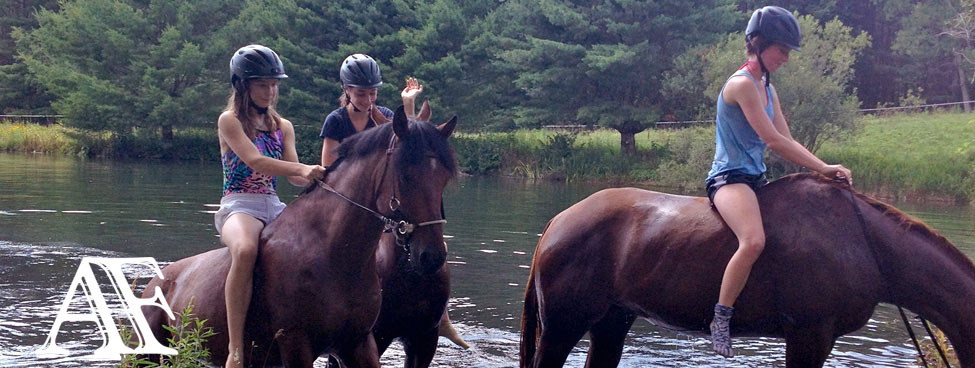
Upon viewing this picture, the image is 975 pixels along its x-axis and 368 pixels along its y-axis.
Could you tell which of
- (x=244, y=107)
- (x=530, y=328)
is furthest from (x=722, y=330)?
(x=244, y=107)

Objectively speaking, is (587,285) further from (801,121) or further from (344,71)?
(801,121)

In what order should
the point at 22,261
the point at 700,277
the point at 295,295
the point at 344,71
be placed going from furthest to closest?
the point at 22,261 < the point at 344,71 < the point at 700,277 < the point at 295,295

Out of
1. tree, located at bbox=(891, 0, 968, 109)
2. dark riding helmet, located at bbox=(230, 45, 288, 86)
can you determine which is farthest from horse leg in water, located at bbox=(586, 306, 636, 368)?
tree, located at bbox=(891, 0, 968, 109)

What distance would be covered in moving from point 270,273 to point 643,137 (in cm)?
4228

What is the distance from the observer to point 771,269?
569cm

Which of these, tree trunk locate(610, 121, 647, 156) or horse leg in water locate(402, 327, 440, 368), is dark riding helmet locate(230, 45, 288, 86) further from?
tree trunk locate(610, 121, 647, 156)

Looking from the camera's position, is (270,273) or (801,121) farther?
(801,121)

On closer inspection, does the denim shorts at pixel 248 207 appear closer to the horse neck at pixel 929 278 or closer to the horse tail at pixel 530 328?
the horse tail at pixel 530 328

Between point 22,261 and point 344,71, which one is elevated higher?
point 344,71

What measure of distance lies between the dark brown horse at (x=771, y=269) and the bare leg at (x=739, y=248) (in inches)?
6.5

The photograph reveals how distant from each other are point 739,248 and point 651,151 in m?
34.7

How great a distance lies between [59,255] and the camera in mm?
13914

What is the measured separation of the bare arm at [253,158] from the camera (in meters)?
5.03

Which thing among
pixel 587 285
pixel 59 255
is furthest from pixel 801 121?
pixel 587 285
